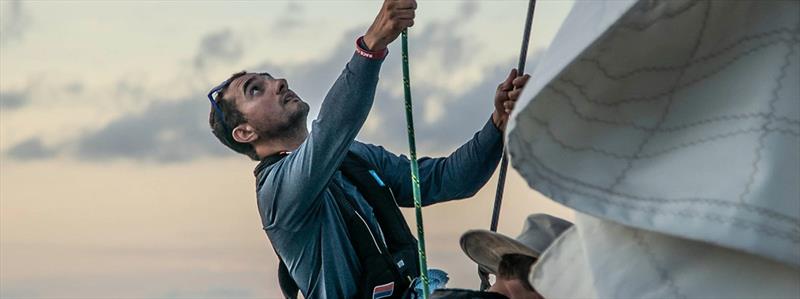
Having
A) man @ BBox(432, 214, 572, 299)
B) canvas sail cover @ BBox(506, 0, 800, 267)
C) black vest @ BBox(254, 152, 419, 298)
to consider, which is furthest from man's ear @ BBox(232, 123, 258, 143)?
canvas sail cover @ BBox(506, 0, 800, 267)

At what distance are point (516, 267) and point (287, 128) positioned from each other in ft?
5.29

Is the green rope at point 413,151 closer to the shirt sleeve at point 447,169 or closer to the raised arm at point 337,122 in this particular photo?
the raised arm at point 337,122

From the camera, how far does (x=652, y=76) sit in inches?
88.4

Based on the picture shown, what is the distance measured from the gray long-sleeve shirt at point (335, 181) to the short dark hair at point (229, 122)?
1.25 feet

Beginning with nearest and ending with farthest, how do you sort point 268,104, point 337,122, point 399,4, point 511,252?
point 511,252
point 399,4
point 337,122
point 268,104

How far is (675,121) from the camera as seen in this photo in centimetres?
222

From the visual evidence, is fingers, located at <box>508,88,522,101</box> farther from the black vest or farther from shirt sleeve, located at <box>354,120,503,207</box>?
the black vest

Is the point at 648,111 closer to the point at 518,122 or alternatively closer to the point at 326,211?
the point at 518,122

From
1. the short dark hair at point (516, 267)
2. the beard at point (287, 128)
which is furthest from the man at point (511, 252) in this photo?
the beard at point (287, 128)

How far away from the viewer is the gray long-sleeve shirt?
3.87 m

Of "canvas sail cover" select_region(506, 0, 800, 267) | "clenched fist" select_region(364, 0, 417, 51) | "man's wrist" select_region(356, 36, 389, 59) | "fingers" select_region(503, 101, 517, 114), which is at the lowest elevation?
"canvas sail cover" select_region(506, 0, 800, 267)

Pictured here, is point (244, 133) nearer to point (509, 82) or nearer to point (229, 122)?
point (229, 122)

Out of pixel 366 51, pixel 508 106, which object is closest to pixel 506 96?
pixel 508 106

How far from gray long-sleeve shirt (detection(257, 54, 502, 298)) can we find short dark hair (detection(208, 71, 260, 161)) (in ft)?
1.25
